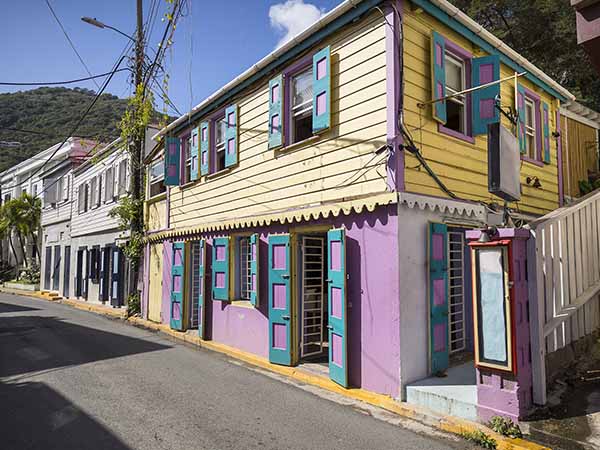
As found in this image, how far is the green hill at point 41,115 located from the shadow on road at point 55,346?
861 inches

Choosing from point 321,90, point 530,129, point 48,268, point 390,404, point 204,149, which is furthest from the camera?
point 48,268

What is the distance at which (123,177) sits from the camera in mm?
16016

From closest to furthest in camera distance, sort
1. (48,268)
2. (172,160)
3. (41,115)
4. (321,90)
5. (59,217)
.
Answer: (321,90) → (172,160) → (59,217) → (48,268) → (41,115)

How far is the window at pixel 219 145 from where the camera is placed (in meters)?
10.2

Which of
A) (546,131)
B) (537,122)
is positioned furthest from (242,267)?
(546,131)

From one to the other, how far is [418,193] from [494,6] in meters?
12.8

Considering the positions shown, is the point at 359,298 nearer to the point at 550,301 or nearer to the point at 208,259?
the point at 550,301

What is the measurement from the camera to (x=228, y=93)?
9.69m

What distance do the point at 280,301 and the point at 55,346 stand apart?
213 inches

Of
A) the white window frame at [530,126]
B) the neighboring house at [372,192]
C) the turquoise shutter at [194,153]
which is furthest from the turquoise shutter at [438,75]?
the turquoise shutter at [194,153]

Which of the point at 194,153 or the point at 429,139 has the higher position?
the point at 194,153

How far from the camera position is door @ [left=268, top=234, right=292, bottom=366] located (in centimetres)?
741

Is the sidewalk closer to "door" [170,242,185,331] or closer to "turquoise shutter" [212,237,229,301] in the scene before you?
"door" [170,242,185,331]

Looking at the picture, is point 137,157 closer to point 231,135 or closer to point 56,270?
point 231,135
